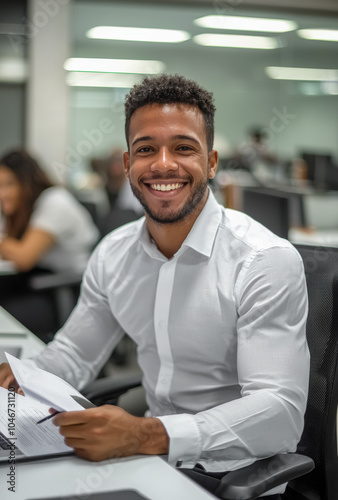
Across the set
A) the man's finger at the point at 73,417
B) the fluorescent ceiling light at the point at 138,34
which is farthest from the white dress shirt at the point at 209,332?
the fluorescent ceiling light at the point at 138,34

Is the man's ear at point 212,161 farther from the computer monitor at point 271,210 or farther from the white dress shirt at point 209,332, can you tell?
the computer monitor at point 271,210

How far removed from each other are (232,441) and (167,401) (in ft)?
1.01

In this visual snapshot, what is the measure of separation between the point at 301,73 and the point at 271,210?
5260 millimetres

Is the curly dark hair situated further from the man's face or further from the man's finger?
the man's finger

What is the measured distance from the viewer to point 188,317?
1.27m

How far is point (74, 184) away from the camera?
7312 mm

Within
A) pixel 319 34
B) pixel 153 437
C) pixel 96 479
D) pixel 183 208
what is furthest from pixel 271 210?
pixel 319 34

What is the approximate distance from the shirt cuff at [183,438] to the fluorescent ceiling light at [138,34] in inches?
237

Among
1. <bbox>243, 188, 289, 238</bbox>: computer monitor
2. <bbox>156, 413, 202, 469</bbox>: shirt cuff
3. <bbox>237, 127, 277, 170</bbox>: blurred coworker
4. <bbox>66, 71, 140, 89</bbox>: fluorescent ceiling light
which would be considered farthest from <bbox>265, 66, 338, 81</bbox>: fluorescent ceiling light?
<bbox>156, 413, 202, 469</bbox>: shirt cuff

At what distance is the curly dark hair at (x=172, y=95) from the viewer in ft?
4.11

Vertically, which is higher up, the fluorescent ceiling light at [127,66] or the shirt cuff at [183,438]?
the fluorescent ceiling light at [127,66]

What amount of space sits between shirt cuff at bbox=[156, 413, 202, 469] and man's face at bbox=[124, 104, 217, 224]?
42cm

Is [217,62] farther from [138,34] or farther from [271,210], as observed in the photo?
[271,210]

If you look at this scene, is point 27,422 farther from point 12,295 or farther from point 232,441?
point 12,295
